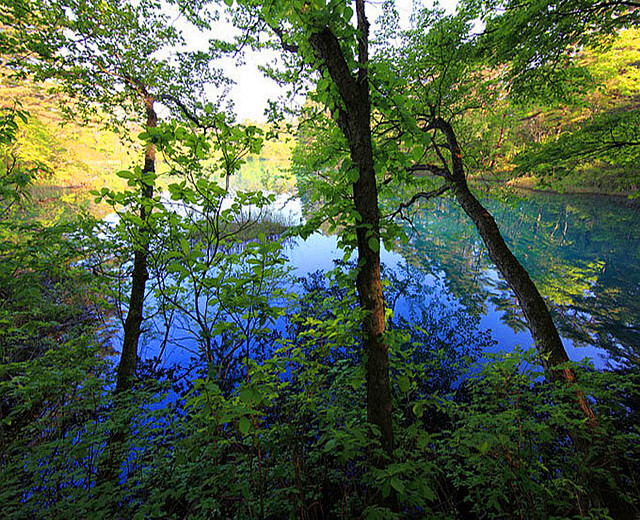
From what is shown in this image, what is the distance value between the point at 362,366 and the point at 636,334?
11139 mm

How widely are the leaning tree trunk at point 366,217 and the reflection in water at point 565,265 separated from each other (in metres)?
6.17

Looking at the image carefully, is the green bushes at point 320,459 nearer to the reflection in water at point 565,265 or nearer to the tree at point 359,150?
the tree at point 359,150

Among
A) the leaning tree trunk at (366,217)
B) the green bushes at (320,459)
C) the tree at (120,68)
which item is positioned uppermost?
the tree at (120,68)

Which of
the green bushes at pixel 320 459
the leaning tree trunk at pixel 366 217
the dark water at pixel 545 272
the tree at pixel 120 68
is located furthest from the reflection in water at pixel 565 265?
the tree at pixel 120 68

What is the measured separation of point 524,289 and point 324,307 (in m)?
4.13

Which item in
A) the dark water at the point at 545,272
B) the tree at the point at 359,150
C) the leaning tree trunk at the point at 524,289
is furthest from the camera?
the dark water at the point at 545,272

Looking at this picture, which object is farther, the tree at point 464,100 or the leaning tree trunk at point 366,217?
the tree at point 464,100

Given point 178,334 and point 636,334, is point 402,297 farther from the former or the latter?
point 178,334

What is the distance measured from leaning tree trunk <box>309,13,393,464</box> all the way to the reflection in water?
6.17 metres

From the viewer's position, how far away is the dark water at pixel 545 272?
7.45m

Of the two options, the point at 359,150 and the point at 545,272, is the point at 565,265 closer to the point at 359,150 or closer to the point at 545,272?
the point at 545,272

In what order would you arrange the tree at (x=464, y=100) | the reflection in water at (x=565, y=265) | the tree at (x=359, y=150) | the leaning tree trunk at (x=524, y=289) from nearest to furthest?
the tree at (x=359, y=150), the leaning tree trunk at (x=524, y=289), the tree at (x=464, y=100), the reflection in water at (x=565, y=265)

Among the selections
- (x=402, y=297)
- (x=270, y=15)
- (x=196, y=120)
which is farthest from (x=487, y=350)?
(x=196, y=120)

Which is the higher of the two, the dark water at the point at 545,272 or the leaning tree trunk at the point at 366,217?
the dark water at the point at 545,272
